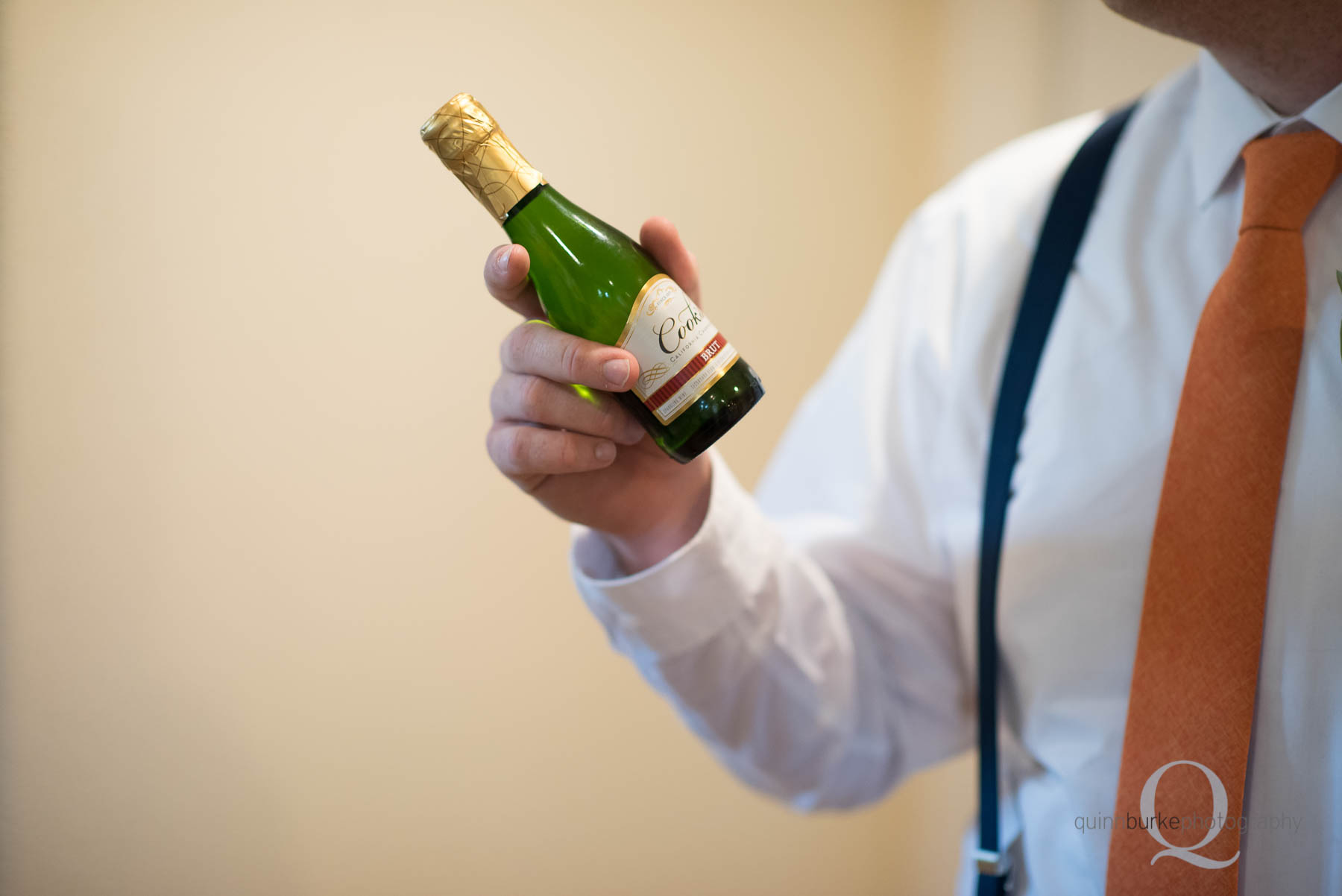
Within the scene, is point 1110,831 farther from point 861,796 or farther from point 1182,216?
point 1182,216

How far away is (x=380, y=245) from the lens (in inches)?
37.3

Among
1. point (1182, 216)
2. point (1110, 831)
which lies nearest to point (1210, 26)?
point (1182, 216)

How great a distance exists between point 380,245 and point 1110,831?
3.08 ft

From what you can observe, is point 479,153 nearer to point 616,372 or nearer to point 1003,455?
point 616,372

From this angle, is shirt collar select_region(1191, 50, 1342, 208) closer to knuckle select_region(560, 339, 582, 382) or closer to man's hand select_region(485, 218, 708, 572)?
man's hand select_region(485, 218, 708, 572)

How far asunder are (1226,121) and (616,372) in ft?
1.74

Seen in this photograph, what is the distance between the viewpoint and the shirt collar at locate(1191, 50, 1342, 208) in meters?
0.54

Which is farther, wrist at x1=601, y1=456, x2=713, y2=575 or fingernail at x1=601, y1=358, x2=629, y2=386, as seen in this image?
wrist at x1=601, y1=456, x2=713, y2=575

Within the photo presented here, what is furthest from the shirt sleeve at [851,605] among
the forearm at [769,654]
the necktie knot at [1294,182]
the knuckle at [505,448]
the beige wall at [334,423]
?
the beige wall at [334,423]

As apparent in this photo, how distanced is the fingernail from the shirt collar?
51cm

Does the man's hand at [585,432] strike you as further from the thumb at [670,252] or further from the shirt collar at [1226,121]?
the shirt collar at [1226,121]

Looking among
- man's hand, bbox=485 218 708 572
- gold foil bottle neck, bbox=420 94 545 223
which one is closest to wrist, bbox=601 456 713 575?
man's hand, bbox=485 218 708 572

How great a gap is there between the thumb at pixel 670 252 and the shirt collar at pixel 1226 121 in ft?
1.41

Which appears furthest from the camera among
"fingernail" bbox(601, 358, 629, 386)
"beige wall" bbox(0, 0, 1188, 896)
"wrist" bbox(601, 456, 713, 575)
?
"beige wall" bbox(0, 0, 1188, 896)
